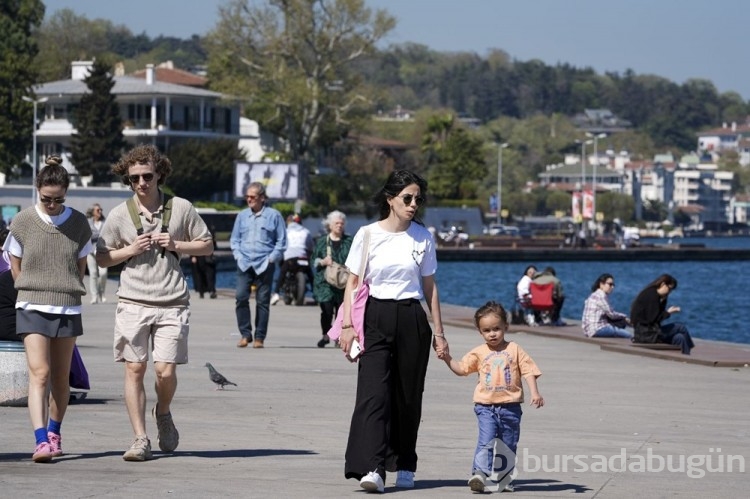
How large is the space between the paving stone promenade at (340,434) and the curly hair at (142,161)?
1705 mm

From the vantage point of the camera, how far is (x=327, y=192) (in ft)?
341

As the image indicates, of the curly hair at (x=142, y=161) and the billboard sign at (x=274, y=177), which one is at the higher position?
the billboard sign at (x=274, y=177)

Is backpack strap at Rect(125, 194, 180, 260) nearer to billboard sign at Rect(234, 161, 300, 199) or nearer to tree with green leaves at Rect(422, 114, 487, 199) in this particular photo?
billboard sign at Rect(234, 161, 300, 199)

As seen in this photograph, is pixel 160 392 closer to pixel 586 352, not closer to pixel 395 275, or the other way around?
pixel 395 275

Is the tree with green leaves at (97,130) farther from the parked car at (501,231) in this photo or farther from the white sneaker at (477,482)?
the white sneaker at (477,482)

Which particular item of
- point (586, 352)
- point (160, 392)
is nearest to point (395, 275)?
point (160, 392)

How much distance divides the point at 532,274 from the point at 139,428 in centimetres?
2044

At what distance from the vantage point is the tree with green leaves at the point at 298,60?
3418 inches

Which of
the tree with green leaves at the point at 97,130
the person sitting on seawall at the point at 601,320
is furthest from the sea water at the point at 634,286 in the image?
the tree with green leaves at the point at 97,130

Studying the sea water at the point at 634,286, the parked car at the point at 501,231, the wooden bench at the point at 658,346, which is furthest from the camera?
the parked car at the point at 501,231

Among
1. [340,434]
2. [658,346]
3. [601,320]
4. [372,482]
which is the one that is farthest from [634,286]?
[372,482]

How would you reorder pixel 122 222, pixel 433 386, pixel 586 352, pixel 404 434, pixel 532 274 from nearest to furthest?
pixel 404 434
pixel 122 222
pixel 433 386
pixel 586 352
pixel 532 274

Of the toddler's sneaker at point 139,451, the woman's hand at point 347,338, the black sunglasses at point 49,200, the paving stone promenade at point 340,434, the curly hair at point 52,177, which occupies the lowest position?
the paving stone promenade at point 340,434

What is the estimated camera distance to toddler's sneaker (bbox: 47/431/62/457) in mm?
9320
